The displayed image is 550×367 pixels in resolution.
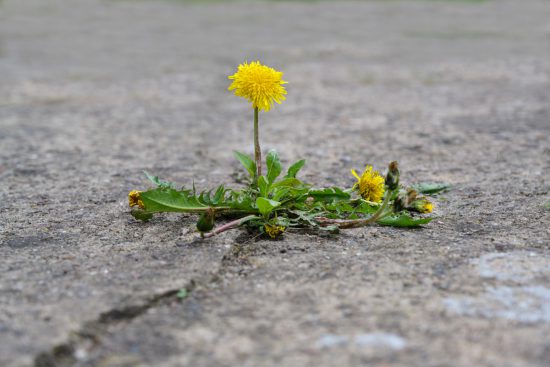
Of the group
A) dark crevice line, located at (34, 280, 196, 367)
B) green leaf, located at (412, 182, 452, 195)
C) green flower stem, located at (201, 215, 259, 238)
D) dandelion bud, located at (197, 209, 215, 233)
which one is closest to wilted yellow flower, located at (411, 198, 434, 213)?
green leaf, located at (412, 182, 452, 195)

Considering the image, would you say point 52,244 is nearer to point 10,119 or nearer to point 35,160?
point 35,160

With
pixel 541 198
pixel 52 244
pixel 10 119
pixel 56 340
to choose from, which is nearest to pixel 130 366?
pixel 56 340

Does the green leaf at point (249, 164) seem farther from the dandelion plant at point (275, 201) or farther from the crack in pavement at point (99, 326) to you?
the crack in pavement at point (99, 326)

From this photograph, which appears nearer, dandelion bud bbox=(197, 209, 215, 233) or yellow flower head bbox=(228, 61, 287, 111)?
dandelion bud bbox=(197, 209, 215, 233)

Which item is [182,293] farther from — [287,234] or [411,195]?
[411,195]

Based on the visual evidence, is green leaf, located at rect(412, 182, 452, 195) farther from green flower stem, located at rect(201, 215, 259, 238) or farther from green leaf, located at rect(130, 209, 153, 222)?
green leaf, located at rect(130, 209, 153, 222)
